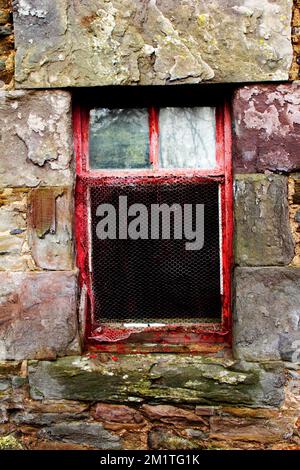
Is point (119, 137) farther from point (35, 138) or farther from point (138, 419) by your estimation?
point (138, 419)

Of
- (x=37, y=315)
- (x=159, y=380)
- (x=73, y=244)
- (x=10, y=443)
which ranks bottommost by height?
(x=10, y=443)

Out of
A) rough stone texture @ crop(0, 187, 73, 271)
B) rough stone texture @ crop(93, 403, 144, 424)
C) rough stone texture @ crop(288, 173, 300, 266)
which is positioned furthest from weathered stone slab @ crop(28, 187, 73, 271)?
rough stone texture @ crop(288, 173, 300, 266)

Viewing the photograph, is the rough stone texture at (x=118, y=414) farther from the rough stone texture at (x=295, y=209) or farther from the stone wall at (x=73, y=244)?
the rough stone texture at (x=295, y=209)

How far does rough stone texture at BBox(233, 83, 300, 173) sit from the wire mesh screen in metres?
0.32

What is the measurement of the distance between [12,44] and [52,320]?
1.51 meters

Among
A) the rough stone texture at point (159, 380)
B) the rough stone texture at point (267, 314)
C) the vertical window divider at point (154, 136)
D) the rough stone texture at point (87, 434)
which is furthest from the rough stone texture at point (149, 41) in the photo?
the rough stone texture at point (87, 434)

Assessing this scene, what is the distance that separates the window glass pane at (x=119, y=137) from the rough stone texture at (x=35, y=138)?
21 centimetres

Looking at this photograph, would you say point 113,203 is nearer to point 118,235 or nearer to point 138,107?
point 118,235

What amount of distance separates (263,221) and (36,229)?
122 centimetres

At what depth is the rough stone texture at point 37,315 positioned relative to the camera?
8.67ft

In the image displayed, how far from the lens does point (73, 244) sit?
2689 mm

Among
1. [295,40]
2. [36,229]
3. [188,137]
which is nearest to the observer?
[295,40]

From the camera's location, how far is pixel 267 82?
2.54 meters

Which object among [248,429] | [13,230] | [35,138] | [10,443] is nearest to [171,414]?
[248,429]
